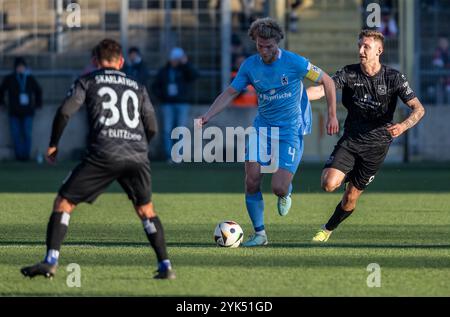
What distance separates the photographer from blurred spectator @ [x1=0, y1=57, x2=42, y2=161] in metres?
25.0

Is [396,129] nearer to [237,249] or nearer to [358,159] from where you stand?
[358,159]

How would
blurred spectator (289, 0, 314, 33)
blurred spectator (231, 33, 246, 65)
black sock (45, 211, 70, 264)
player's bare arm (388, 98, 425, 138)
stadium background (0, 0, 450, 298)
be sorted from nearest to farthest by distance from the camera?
black sock (45, 211, 70, 264), stadium background (0, 0, 450, 298), player's bare arm (388, 98, 425, 138), blurred spectator (231, 33, 246, 65), blurred spectator (289, 0, 314, 33)

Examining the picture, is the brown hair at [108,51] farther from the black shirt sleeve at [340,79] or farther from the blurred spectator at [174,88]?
the blurred spectator at [174,88]

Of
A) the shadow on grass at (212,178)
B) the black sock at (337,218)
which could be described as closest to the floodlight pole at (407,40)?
the shadow on grass at (212,178)

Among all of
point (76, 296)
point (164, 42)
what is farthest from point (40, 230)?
point (164, 42)

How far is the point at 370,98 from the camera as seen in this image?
38.4 feet

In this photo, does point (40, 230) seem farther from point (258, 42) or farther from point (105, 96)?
point (105, 96)

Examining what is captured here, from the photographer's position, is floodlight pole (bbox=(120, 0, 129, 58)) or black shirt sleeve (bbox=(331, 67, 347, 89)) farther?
floodlight pole (bbox=(120, 0, 129, 58))

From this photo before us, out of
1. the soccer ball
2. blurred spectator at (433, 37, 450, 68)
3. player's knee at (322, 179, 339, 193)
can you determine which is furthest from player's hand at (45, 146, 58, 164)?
blurred spectator at (433, 37, 450, 68)

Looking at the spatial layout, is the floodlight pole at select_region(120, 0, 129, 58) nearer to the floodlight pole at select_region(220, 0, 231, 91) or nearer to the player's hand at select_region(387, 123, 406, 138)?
the floodlight pole at select_region(220, 0, 231, 91)

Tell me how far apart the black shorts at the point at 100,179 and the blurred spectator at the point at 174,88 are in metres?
15.7

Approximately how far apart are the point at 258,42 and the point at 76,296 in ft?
12.4

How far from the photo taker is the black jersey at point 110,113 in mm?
8812

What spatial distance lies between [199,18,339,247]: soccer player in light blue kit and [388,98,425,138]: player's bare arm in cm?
56
